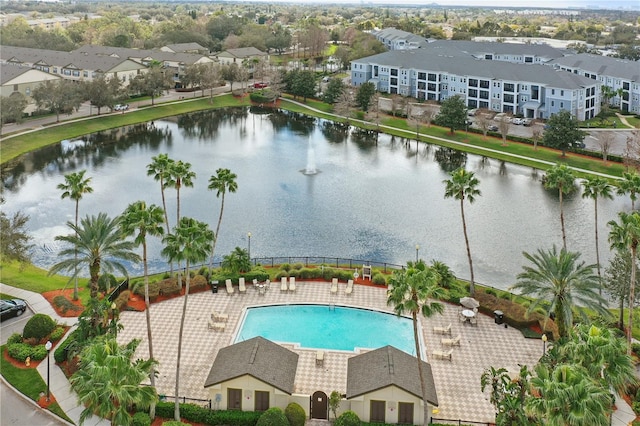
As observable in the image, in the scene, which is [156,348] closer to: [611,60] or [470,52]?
[611,60]

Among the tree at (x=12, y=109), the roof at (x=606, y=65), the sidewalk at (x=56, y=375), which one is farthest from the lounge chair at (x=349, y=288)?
the roof at (x=606, y=65)

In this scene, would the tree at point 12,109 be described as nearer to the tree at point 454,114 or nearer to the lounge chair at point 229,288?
the lounge chair at point 229,288

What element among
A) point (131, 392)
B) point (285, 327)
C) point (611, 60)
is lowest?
point (285, 327)

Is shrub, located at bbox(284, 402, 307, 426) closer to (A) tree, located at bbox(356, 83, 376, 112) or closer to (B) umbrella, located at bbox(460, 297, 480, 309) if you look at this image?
(B) umbrella, located at bbox(460, 297, 480, 309)

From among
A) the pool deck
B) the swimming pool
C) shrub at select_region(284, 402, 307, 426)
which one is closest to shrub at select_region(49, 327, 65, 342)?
the pool deck

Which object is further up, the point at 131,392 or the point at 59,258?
the point at 131,392

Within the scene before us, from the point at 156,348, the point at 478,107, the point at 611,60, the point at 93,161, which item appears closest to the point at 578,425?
the point at 156,348

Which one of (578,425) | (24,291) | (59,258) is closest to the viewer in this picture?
(578,425)

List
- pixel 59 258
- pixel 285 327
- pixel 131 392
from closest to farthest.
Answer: pixel 131 392, pixel 285 327, pixel 59 258
